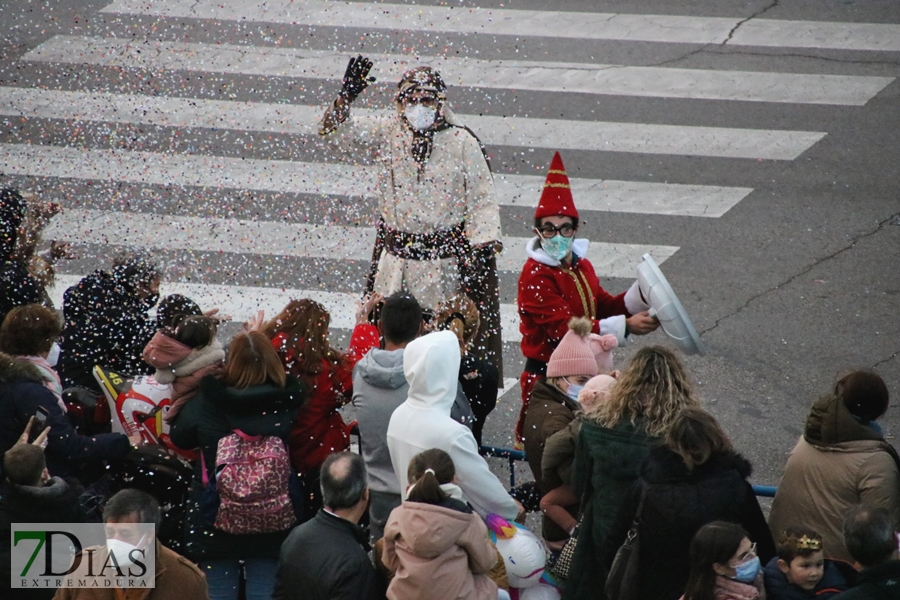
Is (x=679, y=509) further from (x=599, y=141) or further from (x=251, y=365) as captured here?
(x=599, y=141)

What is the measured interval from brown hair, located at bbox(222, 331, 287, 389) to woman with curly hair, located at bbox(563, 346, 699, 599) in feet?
4.07

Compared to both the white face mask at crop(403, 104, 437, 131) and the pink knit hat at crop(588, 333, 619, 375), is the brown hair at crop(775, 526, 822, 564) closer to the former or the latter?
the pink knit hat at crop(588, 333, 619, 375)

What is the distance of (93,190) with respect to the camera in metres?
9.74

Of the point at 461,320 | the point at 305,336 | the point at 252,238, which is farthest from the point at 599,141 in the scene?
the point at 305,336

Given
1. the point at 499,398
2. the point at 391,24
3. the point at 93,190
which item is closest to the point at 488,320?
the point at 499,398

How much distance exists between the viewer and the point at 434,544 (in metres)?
4.19

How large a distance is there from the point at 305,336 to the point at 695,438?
6.04 feet

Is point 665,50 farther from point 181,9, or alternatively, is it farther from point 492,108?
point 181,9

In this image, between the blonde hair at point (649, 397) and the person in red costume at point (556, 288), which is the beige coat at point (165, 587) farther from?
the person in red costume at point (556, 288)

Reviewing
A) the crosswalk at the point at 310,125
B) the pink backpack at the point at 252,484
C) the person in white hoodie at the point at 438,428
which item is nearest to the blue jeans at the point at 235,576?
the pink backpack at the point at 252,484

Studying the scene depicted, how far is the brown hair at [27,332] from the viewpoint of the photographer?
→ 5.31 metres

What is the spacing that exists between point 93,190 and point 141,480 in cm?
485

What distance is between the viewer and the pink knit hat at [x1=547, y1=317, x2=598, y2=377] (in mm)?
5465

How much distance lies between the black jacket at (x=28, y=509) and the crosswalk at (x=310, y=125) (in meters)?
3.93
